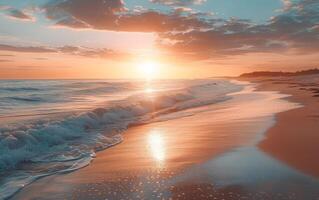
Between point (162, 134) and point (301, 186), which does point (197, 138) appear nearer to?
point (162, 134)

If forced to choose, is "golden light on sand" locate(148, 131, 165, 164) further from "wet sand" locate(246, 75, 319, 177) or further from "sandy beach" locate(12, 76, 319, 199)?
"wet sand" locate(246, 75, 319, 177)

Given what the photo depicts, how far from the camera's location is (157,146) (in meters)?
11.2

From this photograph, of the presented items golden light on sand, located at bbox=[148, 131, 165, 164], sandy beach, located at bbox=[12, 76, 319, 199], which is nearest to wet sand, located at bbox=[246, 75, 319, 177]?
sandy beach, located at bbox=[12, 76, 319, 199]

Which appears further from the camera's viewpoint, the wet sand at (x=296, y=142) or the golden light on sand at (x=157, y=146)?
the golden light on sand at (x=157, y=146)

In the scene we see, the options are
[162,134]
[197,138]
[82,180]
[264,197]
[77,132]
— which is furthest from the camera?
[77,132]

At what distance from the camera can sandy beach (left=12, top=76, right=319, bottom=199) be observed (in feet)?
21.7

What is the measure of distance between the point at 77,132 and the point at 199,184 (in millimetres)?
8500

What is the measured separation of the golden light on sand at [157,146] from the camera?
375 inches

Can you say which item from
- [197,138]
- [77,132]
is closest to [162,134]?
[197,138]

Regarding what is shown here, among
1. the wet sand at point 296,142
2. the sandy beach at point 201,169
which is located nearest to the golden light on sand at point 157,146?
the sandy beach at point 201,169

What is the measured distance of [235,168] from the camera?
26.7 ft

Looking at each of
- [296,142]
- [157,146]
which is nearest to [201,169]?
[157,146]

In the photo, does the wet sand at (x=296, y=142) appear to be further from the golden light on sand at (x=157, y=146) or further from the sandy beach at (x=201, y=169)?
the golden light on sand at (x=157, y=146)

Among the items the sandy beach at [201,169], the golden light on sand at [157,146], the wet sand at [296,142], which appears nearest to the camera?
the sandy beach at [201,169]
